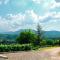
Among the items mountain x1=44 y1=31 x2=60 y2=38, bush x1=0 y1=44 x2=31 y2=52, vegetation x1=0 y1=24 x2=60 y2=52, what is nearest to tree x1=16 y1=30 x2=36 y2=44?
vegetation x1=0 y1=24 x2=60 y2=52

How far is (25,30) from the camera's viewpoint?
49.6 ft

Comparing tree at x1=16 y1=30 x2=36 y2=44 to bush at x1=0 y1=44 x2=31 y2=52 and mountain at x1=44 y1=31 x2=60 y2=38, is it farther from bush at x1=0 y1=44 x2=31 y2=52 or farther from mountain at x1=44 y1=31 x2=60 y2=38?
mountain at x1=44 y1=31 x2=60 y2=38

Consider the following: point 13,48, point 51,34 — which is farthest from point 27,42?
point 51,34

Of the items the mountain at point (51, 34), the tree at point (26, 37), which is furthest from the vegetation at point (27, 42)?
the mountain at point (51, 34)

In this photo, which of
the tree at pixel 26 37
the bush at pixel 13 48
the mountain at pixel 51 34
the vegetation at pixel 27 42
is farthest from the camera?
the mountain at pixel 51 34

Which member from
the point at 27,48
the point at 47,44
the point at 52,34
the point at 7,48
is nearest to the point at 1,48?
the point at 7,48

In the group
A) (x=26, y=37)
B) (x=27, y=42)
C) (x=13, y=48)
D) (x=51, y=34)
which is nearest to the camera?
(x=13, y=48)

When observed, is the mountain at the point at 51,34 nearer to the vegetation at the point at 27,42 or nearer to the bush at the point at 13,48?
the vegetation at the point at 27,42

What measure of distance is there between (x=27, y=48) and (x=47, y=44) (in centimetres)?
224

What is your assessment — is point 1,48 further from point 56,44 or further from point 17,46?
point 56,44

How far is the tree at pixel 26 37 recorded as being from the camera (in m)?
13.9

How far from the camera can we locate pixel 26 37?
14352 millimetres

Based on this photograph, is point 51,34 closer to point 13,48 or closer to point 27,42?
point 27,42

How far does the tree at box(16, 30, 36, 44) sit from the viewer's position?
45.6ft
